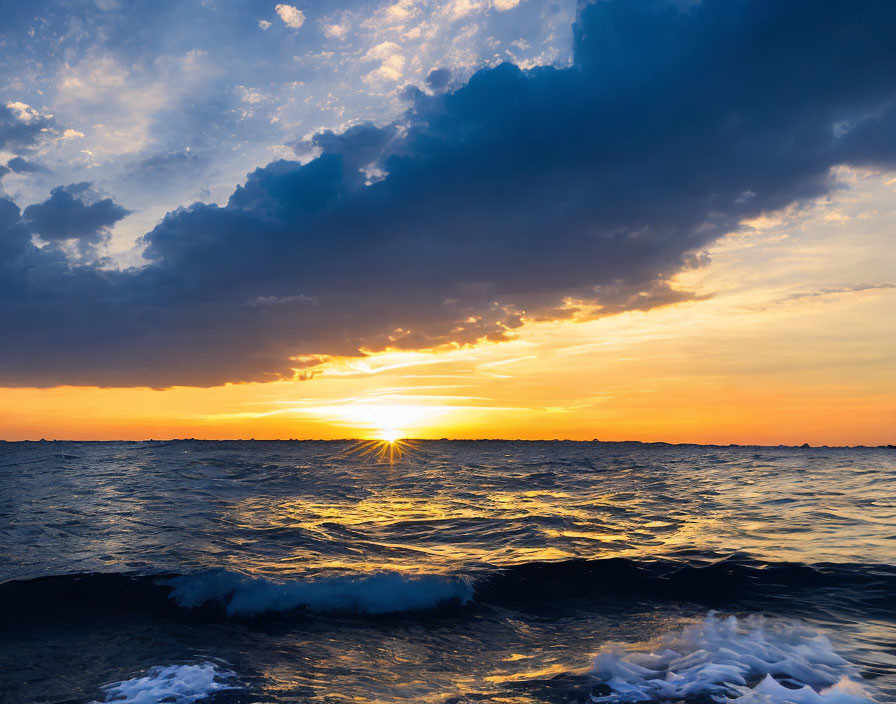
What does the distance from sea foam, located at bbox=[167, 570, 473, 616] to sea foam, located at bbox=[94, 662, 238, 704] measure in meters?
3.17

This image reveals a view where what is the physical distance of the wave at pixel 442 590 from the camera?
12.1 m

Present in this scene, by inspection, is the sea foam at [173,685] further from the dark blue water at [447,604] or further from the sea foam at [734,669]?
the sea foam at [734,669]

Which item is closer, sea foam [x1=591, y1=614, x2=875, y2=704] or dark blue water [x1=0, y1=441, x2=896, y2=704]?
sea foam [x1=591, y1=614, x2=875, y2=704]

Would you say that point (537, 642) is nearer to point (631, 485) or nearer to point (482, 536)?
point (482, 536)

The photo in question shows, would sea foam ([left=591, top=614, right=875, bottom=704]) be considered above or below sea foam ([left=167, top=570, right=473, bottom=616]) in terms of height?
above

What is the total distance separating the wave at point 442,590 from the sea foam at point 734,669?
2324mm

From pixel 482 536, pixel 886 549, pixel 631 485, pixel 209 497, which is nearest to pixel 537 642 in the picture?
pixel 482 536

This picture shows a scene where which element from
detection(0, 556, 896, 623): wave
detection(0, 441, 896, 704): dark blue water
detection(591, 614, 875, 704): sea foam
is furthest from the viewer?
detection(0, 556, 896, 623): wave

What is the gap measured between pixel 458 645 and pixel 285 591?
472cm

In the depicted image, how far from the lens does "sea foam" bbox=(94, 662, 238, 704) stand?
761 centimetres

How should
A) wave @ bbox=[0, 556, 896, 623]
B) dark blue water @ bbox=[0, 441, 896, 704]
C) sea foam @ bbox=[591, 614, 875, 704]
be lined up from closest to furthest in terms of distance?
1. sea foam @ bbox=[591, 614, 875, 704]
2. dark blue water @ bbox=[0, 441, 896, 704]
3. wave @ bbox=[0, 556, 896, 623]

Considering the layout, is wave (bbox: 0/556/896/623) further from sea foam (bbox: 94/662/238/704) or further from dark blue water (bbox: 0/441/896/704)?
sea foam (bbox: 94/662/238/704)

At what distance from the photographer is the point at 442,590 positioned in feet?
42.2

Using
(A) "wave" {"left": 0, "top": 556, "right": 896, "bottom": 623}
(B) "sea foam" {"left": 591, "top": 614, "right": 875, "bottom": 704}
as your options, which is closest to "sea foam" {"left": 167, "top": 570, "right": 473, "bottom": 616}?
(A) "wave" {"left": 0, "top": 556, "right": 896, "bottom": 623}
